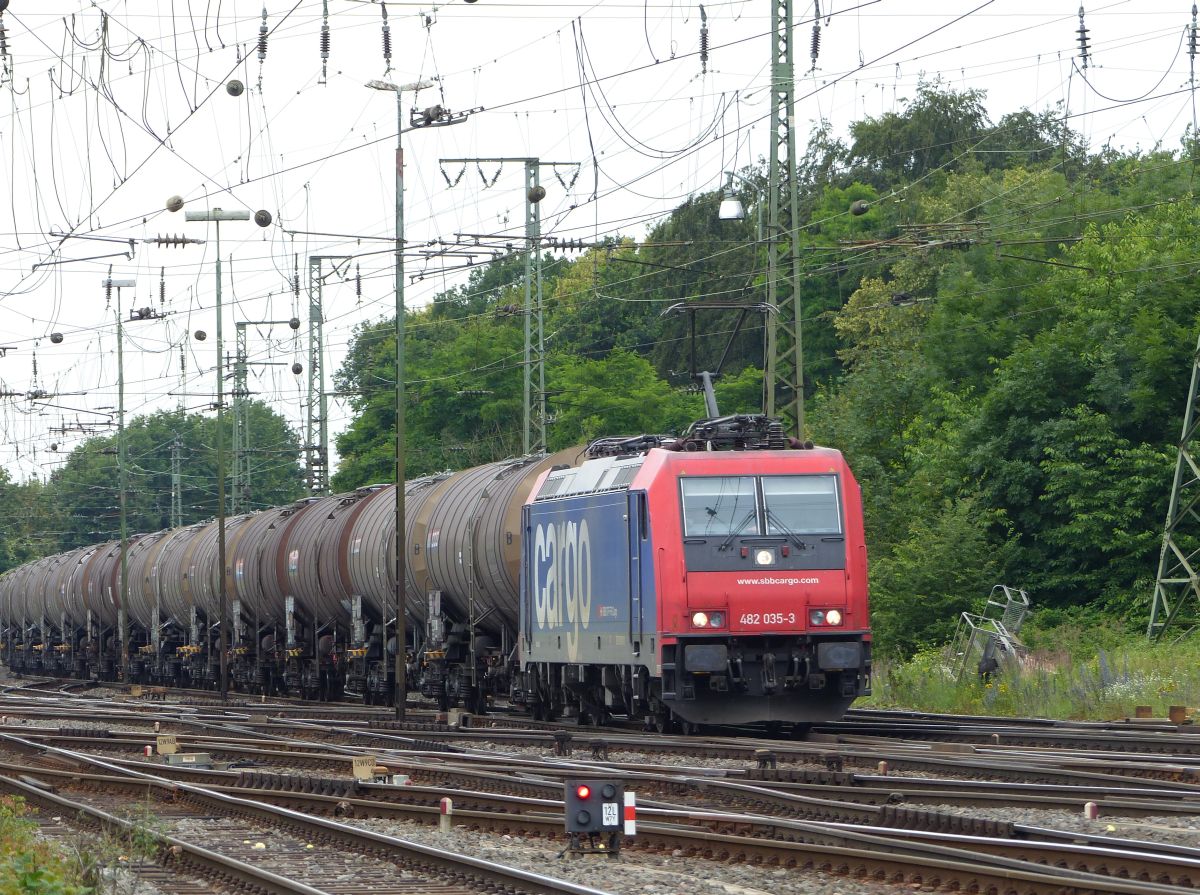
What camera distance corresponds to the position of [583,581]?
72.7 feet

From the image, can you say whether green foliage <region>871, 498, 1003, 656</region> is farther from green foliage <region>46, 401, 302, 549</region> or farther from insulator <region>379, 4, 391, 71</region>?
green foliage <region>46, 401, 302, 549</region>

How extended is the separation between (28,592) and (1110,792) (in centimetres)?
5706

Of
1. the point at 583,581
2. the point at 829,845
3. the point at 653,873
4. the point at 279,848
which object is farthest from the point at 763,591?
the point at 653,873

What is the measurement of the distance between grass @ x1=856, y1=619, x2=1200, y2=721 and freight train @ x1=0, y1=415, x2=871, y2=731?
4.64 m

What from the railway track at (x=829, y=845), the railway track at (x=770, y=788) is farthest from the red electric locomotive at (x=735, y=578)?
the railway track at (x=829, y=845)

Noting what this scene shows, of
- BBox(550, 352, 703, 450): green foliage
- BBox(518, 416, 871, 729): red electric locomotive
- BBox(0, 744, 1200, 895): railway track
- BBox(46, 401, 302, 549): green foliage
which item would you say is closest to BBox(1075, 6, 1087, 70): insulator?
BBox(518, 416, 871, 729): red electric locomotive

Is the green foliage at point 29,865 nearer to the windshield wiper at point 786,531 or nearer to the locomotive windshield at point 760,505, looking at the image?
the locomotive windshield at point 760,505

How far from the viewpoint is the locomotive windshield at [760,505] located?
20000mm

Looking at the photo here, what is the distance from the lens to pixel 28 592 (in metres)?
65.0

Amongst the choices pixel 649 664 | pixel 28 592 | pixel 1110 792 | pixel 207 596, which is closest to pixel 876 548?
pixel 207 596

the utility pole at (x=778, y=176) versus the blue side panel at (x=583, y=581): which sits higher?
the utility pole at (x=778, y=176)

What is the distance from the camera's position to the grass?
76.8 ft

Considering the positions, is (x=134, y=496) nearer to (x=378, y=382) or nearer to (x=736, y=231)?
(x=378, y=382)

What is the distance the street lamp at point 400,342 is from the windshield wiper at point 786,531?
842 cm
